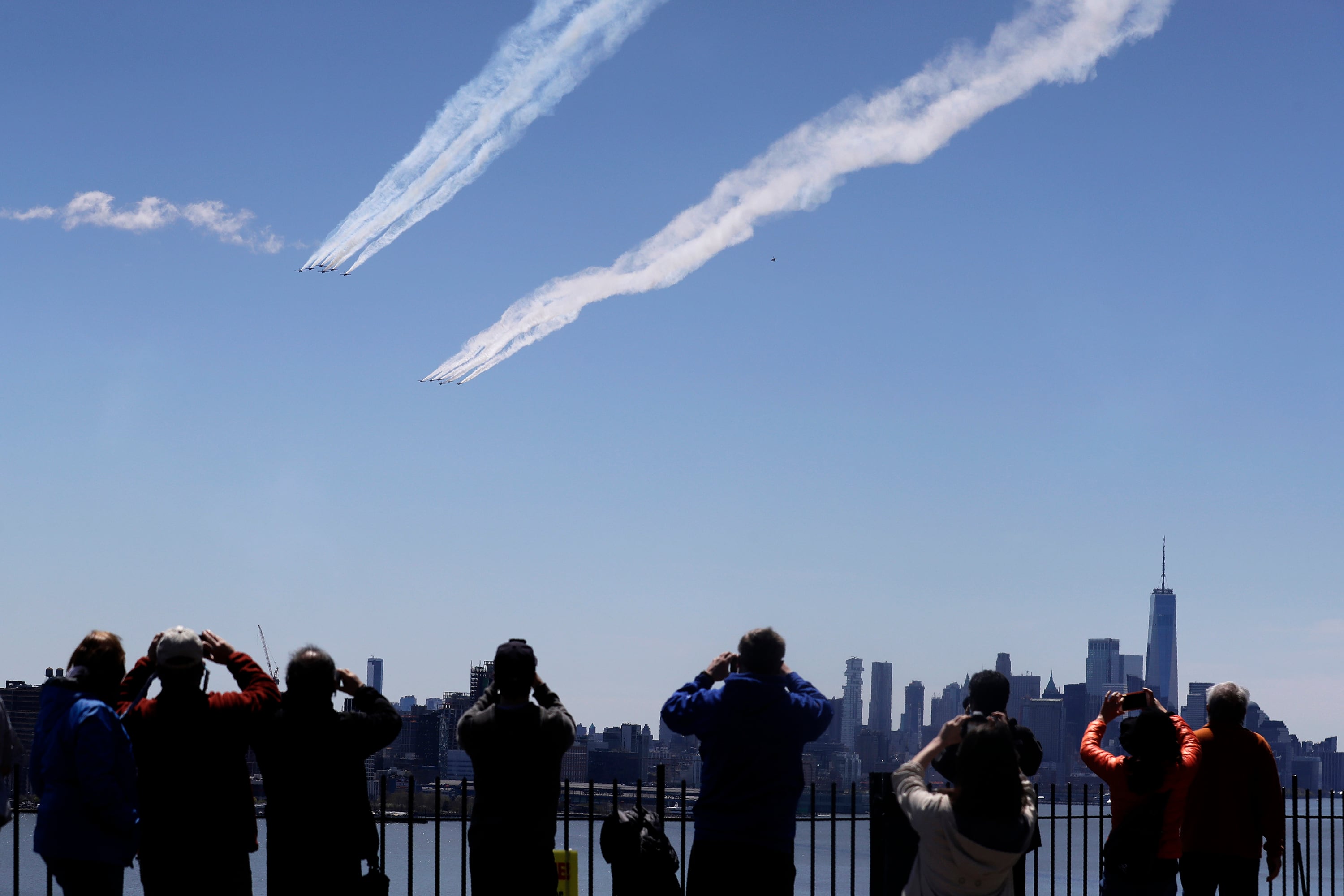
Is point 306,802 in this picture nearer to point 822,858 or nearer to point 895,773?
point 895,773

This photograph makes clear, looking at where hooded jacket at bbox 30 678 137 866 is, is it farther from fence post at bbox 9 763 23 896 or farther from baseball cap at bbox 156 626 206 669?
fence post at bbox 9 763 23 896

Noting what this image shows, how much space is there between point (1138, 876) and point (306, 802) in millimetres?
4268

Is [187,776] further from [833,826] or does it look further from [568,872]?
[833,826]

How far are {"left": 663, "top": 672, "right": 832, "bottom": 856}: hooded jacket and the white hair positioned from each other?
2.64 metres

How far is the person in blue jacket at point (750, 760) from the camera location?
647 centimetres

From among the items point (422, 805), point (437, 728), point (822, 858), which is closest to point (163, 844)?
point (422, 805)

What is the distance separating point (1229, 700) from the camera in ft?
24.9

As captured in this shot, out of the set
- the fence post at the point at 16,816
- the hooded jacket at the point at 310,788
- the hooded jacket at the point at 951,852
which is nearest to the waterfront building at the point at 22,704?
the fence post at the point at 16,816

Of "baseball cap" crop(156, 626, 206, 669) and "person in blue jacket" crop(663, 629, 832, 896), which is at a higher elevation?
"baseball cap" crop(156, 626, 206, 669)

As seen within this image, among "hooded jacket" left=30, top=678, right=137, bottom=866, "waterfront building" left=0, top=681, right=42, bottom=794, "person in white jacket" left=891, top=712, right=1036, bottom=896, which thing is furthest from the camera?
"waterfront building" left=0, top=681, right=42, bottom=794

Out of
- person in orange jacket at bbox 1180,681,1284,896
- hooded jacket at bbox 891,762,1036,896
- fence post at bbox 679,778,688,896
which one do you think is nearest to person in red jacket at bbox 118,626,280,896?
fence post at bbox 679,778,688,896

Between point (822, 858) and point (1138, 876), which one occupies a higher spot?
point (1138, 876)

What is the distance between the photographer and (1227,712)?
25.1ft

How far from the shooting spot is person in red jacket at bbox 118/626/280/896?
605 centimetres
